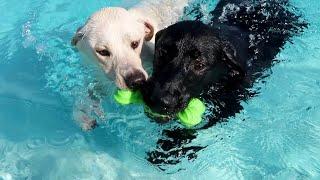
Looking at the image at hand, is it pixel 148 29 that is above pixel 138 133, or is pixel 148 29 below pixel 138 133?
above

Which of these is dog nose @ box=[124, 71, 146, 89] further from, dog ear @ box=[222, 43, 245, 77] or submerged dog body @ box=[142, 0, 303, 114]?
dog ear @ box=[222, 43, 245, 77]

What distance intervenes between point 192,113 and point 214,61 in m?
0.52

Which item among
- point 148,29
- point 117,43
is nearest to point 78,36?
point 117,43

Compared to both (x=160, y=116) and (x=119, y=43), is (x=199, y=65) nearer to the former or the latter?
(x=160, y=116)

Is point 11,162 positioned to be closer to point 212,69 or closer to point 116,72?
point 116,72

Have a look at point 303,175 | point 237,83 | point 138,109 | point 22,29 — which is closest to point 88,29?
point 138,109

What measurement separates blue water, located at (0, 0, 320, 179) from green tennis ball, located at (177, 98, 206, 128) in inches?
23.4

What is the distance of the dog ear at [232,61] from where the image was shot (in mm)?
5363

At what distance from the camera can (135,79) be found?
5.22m

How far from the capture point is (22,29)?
871 centimetres

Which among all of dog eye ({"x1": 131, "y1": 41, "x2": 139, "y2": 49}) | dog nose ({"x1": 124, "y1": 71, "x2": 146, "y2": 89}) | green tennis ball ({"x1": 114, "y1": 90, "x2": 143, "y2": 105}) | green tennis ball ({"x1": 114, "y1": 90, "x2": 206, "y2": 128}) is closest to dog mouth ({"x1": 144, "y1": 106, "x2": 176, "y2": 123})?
green tennis ball ({"x1": 114, "y1": 90, "x2": 206, "y2": 128})

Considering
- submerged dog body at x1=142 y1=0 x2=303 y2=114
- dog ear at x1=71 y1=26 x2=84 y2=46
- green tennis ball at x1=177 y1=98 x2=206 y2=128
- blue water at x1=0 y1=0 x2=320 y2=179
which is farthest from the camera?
blue water at x1=0 y1=0 x2=320 y2=179

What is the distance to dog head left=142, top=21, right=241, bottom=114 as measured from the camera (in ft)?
16.2

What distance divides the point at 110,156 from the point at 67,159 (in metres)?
0.46
